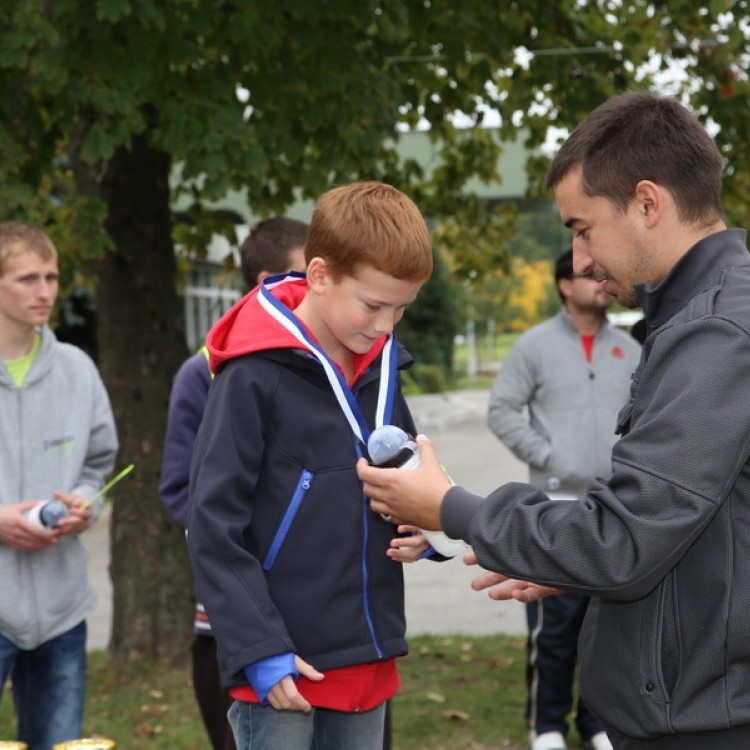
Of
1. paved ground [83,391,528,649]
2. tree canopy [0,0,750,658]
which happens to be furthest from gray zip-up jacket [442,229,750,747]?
paved ground [83,391,528,649]

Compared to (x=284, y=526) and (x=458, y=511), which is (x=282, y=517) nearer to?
(x=284, y=526)

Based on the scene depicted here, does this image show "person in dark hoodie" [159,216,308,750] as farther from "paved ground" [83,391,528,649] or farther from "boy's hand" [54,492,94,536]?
"paved ground" [83,391,528,649]

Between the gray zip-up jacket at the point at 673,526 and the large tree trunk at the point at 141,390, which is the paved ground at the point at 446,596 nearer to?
the large tree trunk at the point at 141,390

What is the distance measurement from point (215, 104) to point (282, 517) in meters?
3.93

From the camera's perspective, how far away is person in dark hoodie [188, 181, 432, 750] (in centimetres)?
289

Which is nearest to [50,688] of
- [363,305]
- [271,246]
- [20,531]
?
[20,531]

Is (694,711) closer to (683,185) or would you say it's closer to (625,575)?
(625,575)

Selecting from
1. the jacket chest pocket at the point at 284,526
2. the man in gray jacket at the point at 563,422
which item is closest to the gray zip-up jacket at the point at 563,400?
the man in gray jacket at the point at 563,422

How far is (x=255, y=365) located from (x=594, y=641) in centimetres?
98

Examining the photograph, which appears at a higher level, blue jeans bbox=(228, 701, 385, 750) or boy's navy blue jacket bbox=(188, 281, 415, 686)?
boy's navy blue jacket bbox=(188, 281, 415, 686)

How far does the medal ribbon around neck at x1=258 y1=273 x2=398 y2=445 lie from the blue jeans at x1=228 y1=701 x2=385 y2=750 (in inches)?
26.2

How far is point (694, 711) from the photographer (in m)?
2.38

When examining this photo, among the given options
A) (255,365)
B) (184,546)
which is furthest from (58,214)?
(255,365)

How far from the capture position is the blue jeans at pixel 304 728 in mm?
2996
